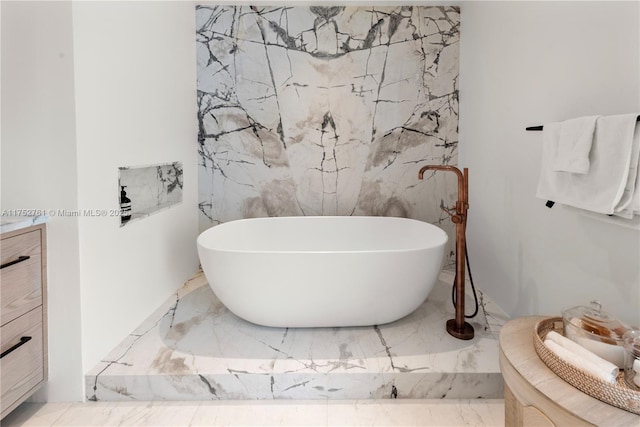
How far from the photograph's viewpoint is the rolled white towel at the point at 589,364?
3.30 feet

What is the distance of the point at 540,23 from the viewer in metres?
2.00

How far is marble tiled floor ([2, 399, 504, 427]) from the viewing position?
5.24 ft

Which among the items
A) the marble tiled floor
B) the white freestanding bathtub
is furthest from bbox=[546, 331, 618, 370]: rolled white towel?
the white freestanding bathtub

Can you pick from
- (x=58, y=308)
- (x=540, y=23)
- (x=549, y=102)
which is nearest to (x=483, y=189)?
(x=549, y=102)

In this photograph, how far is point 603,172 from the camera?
1415 millimetres

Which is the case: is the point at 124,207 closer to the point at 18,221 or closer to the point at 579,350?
the point at 18,221

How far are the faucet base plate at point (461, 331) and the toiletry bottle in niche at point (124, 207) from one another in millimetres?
1995

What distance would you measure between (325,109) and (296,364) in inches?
87.4

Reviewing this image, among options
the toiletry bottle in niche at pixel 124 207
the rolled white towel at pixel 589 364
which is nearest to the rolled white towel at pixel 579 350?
the rolled white towel at pixel 589 364

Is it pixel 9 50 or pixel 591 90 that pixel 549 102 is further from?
pixel 9 50

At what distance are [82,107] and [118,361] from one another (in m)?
1.25

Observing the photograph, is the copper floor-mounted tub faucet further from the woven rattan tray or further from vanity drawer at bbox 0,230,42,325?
vanity drawer at bbox 0,230,42,325

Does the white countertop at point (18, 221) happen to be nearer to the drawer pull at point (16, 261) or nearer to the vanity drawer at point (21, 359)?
the drawer pull at point (16, 261)

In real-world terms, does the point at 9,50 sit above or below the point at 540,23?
below
